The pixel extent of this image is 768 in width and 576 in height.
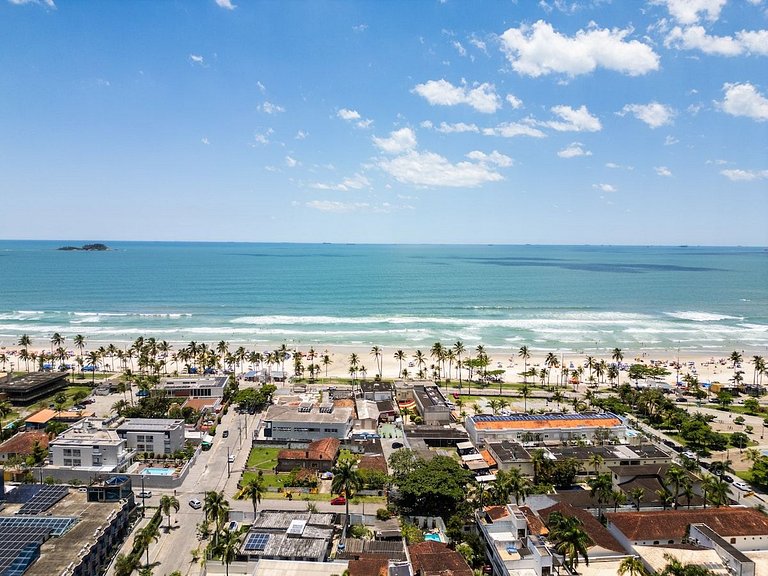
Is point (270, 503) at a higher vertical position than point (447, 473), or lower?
lower

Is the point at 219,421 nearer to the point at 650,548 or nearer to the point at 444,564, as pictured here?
the point at 444,564

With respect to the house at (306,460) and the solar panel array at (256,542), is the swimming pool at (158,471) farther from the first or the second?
the solar panel array at (256,542)

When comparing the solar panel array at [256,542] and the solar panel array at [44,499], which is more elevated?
the solar panel array at [44,499]

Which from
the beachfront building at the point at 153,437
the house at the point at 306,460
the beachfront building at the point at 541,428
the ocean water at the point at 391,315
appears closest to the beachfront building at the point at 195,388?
the beachfront building at the point at 153,437

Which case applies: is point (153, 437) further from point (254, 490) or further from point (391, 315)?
point (391, 315)

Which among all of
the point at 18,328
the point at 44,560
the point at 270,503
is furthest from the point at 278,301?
the point at 44,560

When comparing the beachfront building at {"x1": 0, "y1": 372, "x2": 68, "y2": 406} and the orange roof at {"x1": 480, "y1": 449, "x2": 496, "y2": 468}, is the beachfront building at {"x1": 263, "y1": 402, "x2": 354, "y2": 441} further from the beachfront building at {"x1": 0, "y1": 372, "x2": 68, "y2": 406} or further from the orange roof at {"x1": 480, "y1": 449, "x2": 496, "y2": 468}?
the beachfront building at {"x1": 0, "y1": 372, "x2": 68, "y2": 406}

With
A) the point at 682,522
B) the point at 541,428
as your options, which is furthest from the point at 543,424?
the point at 682,522
